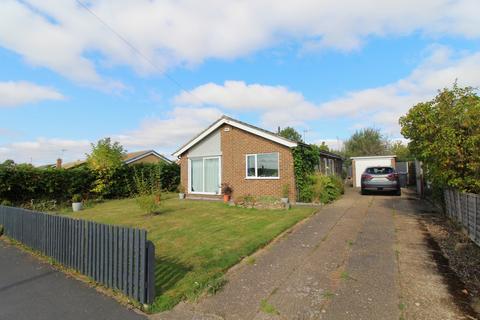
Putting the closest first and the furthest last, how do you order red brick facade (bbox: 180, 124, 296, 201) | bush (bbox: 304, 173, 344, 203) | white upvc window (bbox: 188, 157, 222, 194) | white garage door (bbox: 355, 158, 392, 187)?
bush (bbox: 304, 173, 344, 203), red brick facade (bbox: 180, 124, 296, 201), white upvc window (bbox: 188, 157, 222, 194), white garage door (bbox: 355, 158, 392, 187)

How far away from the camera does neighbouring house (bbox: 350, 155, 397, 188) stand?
23.8m

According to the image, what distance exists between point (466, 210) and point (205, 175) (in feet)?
43.7

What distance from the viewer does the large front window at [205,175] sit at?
58.1ft

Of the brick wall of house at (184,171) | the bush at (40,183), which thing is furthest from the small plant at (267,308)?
the bush at (40,183)

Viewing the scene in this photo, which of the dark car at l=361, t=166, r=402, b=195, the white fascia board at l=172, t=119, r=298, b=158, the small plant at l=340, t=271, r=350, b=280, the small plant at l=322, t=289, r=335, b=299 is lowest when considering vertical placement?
the small plant at l=322, t=289, r=335, b=299

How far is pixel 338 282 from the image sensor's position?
5055 millimetres

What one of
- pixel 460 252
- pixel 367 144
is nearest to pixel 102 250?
pixel 460 252

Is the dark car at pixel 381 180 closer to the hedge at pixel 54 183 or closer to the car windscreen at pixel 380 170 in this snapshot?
the car windscreen at pixel 380 170

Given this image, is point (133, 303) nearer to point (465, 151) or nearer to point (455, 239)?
point (455, 239)

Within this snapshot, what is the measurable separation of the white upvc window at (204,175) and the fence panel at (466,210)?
441 inches

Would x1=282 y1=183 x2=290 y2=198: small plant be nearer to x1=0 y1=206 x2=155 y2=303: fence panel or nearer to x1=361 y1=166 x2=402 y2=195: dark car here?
x1=361 y1=166 x2=402 y2=195: dark car

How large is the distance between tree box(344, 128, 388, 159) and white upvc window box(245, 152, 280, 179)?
29.1 metres

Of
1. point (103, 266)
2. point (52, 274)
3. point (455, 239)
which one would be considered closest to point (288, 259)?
point (103, 266)

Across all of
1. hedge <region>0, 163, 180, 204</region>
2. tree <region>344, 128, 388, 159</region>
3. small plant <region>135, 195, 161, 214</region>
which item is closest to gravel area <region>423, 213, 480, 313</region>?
small plant <region>135, 195, 161, 214</region>
